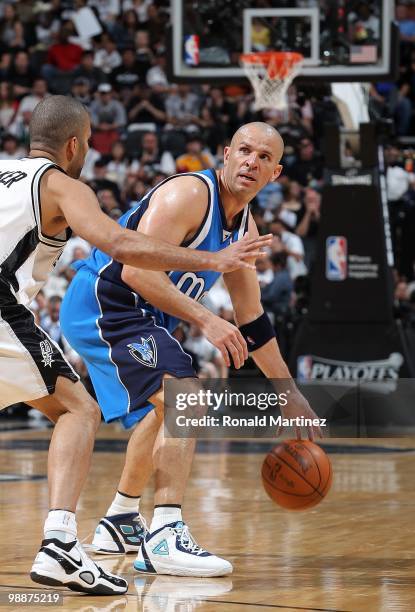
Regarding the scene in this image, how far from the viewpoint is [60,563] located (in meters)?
4.23

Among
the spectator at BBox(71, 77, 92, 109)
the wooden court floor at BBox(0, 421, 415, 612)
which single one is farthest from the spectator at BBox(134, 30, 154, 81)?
the wooden court floor at BBox(0, 421, 415, 612)

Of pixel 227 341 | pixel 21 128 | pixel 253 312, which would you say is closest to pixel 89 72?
pixel 21 128

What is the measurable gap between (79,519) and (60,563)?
2048mm

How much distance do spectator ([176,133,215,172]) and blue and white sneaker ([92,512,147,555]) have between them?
1096 cm

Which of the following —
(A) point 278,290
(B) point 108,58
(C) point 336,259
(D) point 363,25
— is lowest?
(A) point 278,290

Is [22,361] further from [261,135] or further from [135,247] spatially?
[261,135]

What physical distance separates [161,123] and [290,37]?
6649 millimetres

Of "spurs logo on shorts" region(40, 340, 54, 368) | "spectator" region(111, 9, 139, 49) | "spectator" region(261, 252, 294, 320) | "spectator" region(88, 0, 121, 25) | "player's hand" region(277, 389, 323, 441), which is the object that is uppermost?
"spectator" region(88, 0, 121, 25)

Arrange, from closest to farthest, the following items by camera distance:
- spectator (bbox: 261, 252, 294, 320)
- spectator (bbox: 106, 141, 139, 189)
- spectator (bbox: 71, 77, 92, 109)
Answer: spectator (bbox: 261, 252, 294, 320) → spectator (bbox: 106, 141, 139, 189) → spectator (bbox: 71, 77, 92, 109)

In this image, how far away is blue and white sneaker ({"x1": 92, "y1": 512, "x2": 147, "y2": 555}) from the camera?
5.39m

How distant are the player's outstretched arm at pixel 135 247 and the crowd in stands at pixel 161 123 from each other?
8.27 meters

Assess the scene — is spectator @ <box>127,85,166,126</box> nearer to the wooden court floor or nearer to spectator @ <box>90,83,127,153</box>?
spectator @ <box>90,83,127,153</box>

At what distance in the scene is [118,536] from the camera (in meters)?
5.40

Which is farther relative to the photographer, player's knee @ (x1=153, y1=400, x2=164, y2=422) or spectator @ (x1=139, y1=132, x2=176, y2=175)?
spectator @ (x1=139, y1=132, x2=176, y2=175)
